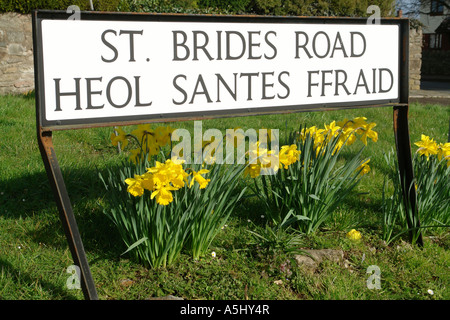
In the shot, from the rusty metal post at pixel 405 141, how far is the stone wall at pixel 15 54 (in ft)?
22.2

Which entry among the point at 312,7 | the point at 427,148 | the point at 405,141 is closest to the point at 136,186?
the point at 405,141

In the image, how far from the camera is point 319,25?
261 cm

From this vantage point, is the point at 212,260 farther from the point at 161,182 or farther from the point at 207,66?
the point at 207,66

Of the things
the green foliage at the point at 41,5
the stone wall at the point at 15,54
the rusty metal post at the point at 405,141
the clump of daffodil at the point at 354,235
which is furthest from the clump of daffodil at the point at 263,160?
the stone wall at the point at 15,54

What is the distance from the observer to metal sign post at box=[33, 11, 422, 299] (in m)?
2.03

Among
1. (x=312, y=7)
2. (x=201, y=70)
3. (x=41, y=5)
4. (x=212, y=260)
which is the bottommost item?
(x=212, y=260)

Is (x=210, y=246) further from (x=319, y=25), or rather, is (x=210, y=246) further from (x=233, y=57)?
(x=319, y=25)

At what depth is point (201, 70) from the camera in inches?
93.0

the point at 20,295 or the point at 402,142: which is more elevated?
the point at 402,142

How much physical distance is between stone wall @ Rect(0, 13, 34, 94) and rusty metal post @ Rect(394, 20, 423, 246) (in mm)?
6769

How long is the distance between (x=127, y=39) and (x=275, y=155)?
3.33ft

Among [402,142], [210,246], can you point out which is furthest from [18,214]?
[402,142]

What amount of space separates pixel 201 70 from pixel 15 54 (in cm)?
666

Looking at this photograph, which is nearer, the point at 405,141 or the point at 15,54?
the point at 405,141
